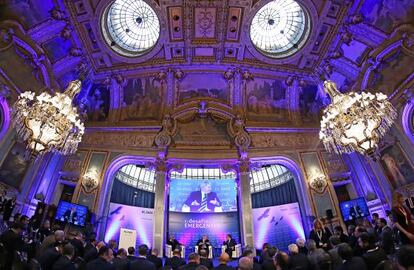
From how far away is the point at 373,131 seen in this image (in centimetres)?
741

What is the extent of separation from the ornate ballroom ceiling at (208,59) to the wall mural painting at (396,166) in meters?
2.07

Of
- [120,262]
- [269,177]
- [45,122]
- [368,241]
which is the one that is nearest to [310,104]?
[269,177]

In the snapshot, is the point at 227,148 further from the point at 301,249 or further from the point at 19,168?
the point at 19,168

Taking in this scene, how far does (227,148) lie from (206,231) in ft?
16.3

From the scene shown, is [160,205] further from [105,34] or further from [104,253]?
[105,34]

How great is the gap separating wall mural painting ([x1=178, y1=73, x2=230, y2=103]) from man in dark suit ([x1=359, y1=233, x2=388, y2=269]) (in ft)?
33.4

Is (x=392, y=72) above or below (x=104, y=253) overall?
above

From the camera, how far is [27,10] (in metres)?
9.02

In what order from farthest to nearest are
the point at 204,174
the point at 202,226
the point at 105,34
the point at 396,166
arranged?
the point at 204,174 → the point at 202,226 → the point at 105,34 → the point at 396,166

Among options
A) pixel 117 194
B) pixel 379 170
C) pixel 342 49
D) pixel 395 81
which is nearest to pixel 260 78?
pixel 342 49

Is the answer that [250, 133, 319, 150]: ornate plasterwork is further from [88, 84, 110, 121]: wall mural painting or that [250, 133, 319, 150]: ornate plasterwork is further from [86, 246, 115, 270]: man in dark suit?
[86, 246, 115, 270]: man in dark suit

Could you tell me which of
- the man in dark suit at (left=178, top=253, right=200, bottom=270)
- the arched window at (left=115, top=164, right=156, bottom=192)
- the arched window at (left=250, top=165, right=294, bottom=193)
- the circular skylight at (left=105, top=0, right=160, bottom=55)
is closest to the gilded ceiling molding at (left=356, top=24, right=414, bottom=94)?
the arched window at (left=250, top=165, right=294, bottom=193)

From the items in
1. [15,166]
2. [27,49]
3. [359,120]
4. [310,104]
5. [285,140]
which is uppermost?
[310,104]

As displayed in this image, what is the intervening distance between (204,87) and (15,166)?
8355 millimetres
